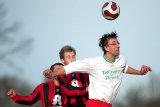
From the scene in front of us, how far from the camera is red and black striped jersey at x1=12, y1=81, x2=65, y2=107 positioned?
923 cm

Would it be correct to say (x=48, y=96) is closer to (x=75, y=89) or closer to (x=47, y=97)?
(x=47, y=97)

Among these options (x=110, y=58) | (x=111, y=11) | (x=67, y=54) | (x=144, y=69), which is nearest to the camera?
(x=110, y=58)

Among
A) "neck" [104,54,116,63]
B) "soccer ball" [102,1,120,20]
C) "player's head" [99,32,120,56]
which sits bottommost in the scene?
"neck" [104,54,116,63]

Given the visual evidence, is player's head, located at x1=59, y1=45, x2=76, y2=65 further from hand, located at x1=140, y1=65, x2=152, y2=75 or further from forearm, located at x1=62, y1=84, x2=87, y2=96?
hand, located at x1=140, y1=65, x2=152, y2=75

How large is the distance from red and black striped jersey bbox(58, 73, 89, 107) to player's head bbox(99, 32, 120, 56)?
791 mm

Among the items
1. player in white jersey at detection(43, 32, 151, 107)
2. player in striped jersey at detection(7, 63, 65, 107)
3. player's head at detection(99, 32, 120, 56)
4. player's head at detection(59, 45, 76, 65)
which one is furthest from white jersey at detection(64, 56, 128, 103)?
player in striped jersey at detection(7, 63, 65, 107)

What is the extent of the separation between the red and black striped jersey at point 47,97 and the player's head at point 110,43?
4.57 feet

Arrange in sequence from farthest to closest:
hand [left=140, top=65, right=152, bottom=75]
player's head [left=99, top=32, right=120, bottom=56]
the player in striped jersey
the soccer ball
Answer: the soccer ball → the player in striped jersey → hand [left=140, top=65, right=152, bottom=75] → player's head [left=99, top=32, right=120, bottom=56]

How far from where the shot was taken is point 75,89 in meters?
8.90

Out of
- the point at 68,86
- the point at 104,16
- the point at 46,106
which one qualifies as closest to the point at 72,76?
the point at 68,86

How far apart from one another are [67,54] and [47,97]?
1024 mm

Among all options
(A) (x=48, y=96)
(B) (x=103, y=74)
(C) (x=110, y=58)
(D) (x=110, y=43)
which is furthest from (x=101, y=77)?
(A) (x=48, y=96)

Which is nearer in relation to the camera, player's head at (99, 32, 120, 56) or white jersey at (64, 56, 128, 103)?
white jersey at (64, 56, 128, 103)

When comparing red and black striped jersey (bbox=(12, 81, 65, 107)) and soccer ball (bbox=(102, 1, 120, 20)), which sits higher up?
soccer ball (bbox=(102, 1, 120, 20))
